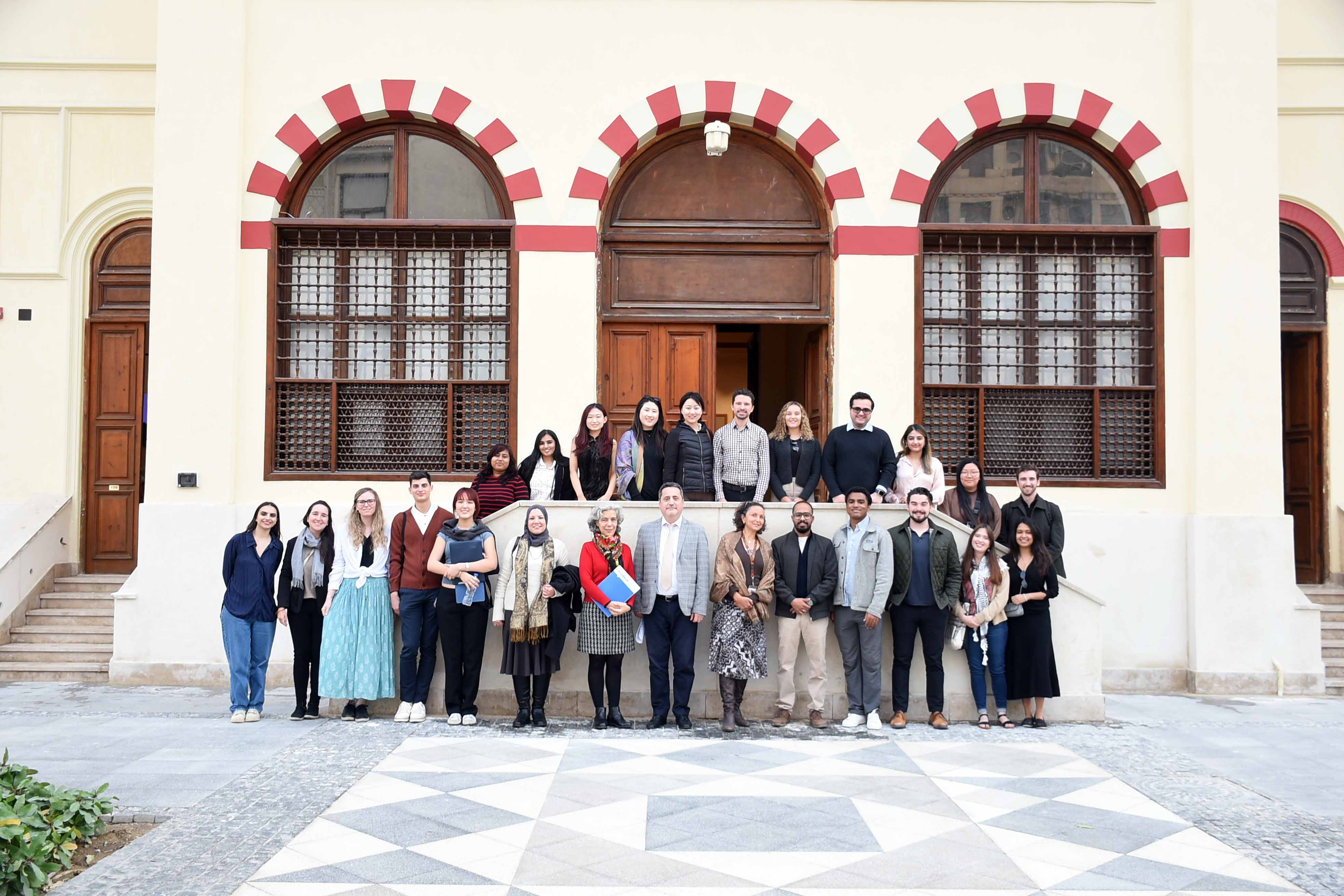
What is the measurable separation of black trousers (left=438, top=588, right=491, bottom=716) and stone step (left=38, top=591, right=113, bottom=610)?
5.01m

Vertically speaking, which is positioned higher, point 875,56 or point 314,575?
point 875,56

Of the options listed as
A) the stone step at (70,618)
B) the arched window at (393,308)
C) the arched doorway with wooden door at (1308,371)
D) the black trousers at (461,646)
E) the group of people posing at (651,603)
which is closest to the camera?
the group of people posing at (651,603)

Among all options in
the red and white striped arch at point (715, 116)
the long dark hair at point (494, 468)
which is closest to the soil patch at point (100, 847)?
the long dark hair at point (494, 468)

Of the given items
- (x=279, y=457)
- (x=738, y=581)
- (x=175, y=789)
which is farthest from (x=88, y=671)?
(x=738, y=581)

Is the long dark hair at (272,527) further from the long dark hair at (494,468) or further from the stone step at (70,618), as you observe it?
the stone step at (70,618)

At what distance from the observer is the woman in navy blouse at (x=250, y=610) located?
9148 mm

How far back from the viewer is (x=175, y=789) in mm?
7008

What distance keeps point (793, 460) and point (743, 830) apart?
4.18 m

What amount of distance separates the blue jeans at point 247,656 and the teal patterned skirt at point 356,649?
0.49 metres

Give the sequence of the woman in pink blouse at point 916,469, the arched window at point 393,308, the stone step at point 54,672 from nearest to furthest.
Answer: the woman in pink blouse at point 916,469 → the stone step at point 54,672 → the arched window at point 393,308

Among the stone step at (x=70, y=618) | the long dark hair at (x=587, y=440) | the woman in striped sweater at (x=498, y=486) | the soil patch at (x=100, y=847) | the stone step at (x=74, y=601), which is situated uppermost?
the long dark hair at (x=587, y=440)

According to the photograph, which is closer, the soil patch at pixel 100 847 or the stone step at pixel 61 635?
the soil patch at pixel 100 847

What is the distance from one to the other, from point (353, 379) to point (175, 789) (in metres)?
5.34

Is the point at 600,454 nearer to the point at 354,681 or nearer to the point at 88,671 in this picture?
the point at 354,681
